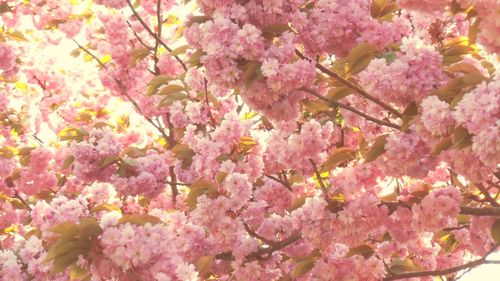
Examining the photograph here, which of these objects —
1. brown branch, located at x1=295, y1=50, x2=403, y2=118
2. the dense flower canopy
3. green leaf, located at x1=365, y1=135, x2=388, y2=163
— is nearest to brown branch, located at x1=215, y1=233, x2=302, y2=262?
the dense flower canopy

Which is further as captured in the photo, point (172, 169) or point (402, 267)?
point (172, 169)

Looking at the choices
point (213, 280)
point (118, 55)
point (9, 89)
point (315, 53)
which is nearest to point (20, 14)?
point (9, 89)

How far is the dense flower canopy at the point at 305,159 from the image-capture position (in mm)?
3857

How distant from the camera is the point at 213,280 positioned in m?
6.29

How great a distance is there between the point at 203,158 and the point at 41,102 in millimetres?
5880

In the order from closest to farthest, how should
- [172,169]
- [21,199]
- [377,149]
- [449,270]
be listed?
[377,149], [449,270], [172,169], [21,199]

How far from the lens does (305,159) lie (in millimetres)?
5297

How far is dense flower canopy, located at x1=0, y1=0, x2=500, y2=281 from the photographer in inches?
152

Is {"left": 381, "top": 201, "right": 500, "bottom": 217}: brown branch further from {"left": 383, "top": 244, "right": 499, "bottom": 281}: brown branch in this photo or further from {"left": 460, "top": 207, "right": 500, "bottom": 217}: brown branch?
{"left": 383, "top": 244, "right": 499, "bottom": 281}: brown branch

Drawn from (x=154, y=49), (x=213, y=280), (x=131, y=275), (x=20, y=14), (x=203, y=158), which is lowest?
(x=131, y=275)

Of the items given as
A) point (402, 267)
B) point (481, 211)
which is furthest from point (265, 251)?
point (481, 211)

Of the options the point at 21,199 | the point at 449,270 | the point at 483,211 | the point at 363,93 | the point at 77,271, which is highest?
the point at 21,199

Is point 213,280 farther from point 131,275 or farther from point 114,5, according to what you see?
Answer: point 114,5

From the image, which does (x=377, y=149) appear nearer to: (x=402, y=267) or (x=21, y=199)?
(x=402, y=267)
